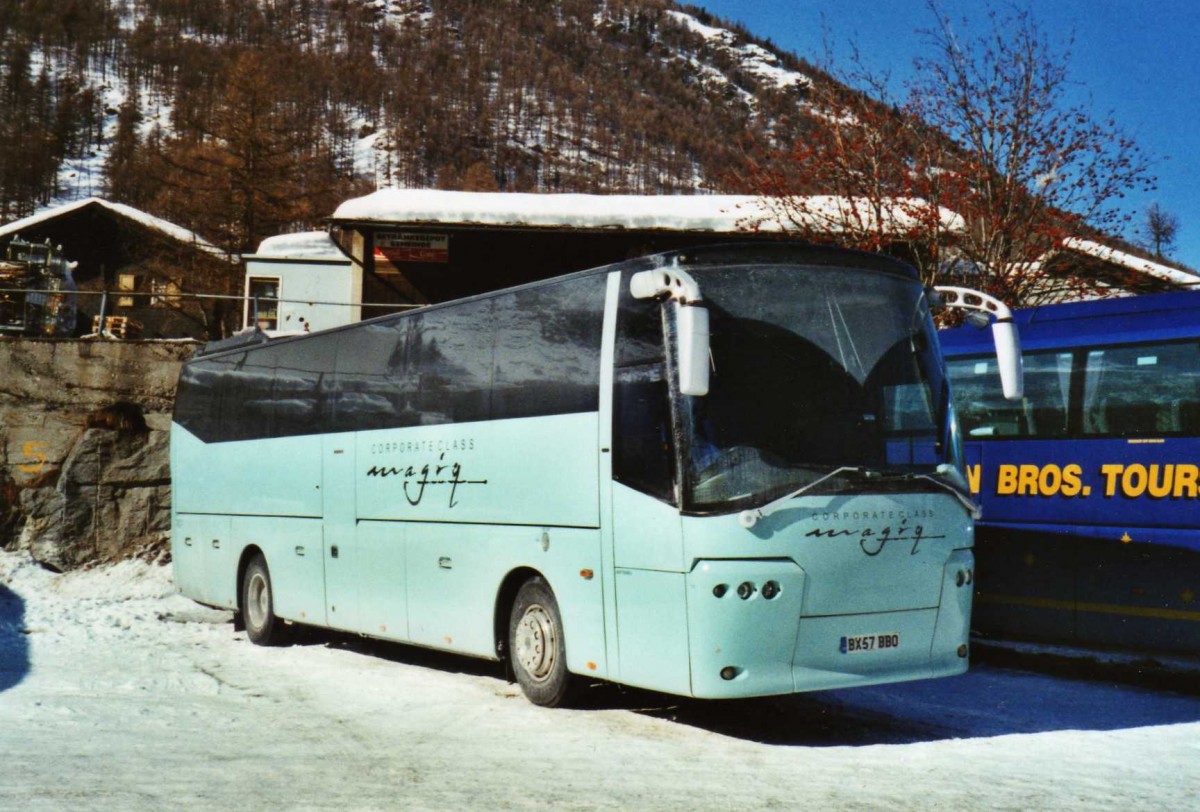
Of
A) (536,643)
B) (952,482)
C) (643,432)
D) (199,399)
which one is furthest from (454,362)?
(199,399)

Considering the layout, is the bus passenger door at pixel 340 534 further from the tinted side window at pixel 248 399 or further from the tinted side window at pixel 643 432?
the tinted side window at pixel 643 432

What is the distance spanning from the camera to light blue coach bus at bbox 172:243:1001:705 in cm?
784

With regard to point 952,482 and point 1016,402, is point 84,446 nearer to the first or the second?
point 1016,402

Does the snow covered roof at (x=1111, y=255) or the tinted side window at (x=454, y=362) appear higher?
the snow covered roof at (x=1111, y=255)

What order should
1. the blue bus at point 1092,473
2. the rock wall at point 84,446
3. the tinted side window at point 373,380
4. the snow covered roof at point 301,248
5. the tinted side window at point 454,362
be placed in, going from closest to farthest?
1. the tinted side window at point 454,362
2. the blue bus at point 1092,473
3. the tinted side window at point 373,380
4. the rock wall at point 84,446
5. the snow covered roof at point 301,248

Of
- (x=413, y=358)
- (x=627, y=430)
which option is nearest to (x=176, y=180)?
(x=413, y=358)

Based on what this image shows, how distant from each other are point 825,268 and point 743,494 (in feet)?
5.74

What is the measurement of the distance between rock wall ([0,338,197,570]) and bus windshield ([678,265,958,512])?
14554mm

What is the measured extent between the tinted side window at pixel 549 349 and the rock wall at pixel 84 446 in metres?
12.3

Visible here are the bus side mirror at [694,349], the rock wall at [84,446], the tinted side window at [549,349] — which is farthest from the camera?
the rock wall at [84,446]

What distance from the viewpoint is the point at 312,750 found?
776 centimetres

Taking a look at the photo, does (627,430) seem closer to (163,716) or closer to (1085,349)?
(163,716)

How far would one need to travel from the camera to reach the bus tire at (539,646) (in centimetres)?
916

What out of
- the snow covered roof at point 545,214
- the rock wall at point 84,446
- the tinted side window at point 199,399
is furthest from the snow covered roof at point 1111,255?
the rock wall at point 84,446
